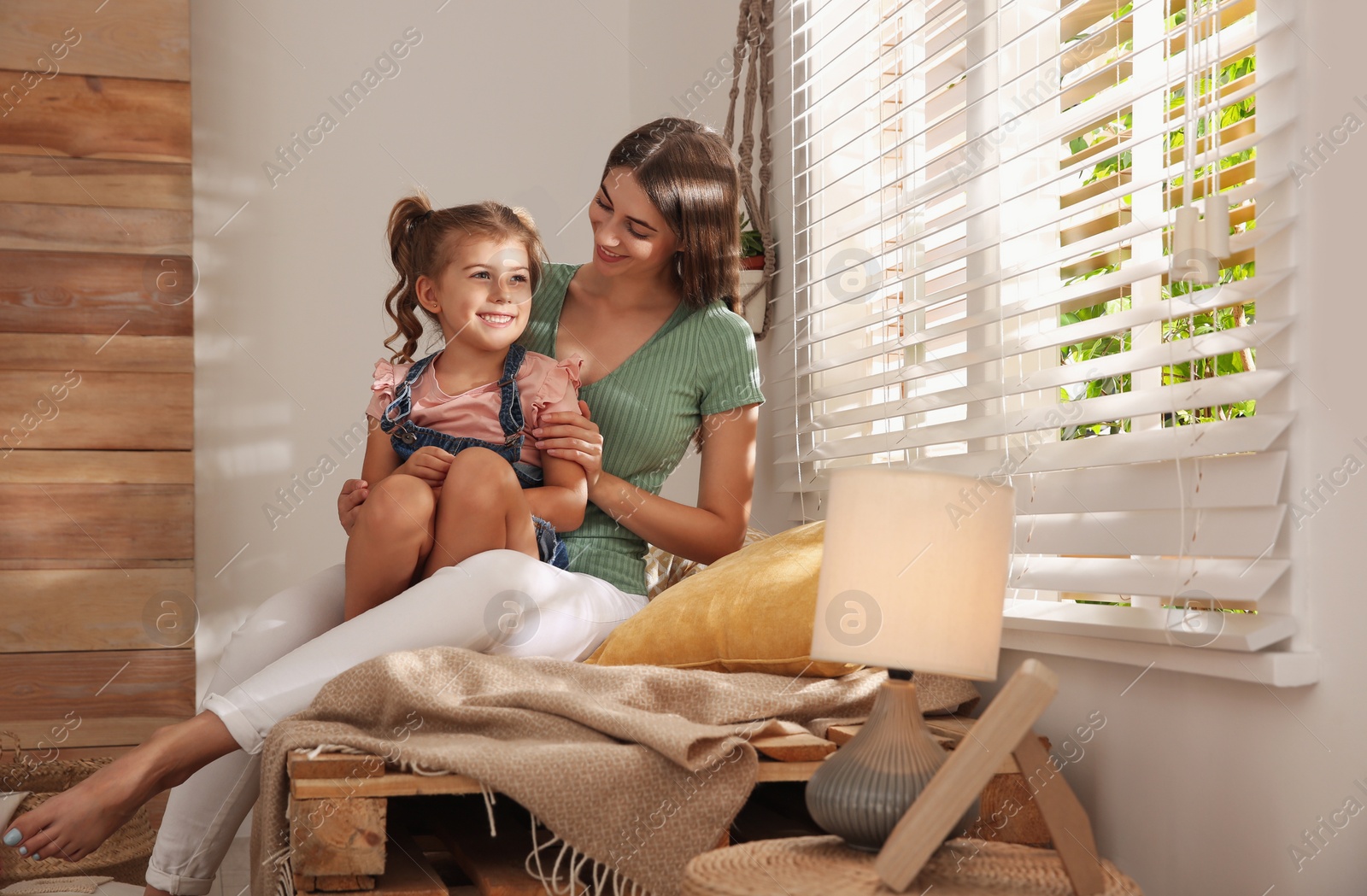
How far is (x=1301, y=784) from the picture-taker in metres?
0.95

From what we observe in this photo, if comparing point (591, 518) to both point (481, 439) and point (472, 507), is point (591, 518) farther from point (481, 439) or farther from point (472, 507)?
point (472, 507)

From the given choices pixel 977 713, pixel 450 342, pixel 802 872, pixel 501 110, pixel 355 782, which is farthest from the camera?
pixel 501 110

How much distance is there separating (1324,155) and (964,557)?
459mm

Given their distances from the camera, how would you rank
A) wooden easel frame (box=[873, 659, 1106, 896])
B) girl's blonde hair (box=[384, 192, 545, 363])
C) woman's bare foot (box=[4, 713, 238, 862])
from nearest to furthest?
wooden easel frame (box=[873, 659, 1106, 896]), woman's bare foot (box=[4, 713, 238, 862]), girl's blonde hair (box=[384, 192, 545, 363])

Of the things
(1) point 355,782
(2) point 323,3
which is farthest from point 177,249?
(1) point 355,782

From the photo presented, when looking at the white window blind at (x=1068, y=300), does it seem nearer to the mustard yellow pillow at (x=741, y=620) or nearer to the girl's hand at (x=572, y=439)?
the mustard yellow pillow at (x=741, y=620)

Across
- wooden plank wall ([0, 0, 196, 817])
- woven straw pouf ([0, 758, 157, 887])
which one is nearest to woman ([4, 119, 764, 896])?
woven straw pouf ([0, 758, 157, 887])

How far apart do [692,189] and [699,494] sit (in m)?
0.47

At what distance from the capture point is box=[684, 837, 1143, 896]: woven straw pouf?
840 mm

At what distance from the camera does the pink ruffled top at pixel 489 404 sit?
5.58 feet

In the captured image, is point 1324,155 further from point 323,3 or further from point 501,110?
point 323,3

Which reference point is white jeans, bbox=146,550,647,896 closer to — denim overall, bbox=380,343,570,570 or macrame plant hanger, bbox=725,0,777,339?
denim overall, bbox=380,343,570,570

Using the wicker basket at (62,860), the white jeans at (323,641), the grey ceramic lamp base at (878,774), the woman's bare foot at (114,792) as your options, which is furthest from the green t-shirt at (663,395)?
the wicker basket at (62,860)

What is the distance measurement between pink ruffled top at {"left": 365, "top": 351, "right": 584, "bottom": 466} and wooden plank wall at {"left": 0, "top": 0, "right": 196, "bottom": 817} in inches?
30.6
